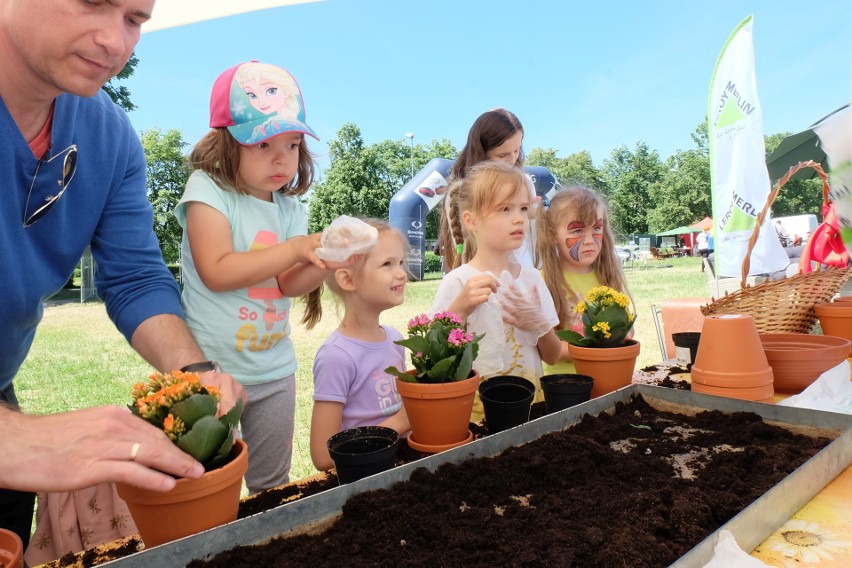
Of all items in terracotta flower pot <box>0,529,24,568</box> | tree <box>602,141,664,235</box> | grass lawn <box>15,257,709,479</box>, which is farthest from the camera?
tree <box>602,141,664,235</box>

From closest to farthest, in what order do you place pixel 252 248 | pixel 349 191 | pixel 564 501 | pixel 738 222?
pixel 564 501 < pixel 252 248 < pixel 738 222 < pixel 349 191

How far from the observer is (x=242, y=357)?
1707 millimetres

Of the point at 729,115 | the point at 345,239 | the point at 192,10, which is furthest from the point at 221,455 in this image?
the point at 729,115

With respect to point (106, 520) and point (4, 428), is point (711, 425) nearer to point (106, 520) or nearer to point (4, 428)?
point (4, 428)

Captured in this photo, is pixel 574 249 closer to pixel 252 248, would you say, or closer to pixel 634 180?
pixel 252 248

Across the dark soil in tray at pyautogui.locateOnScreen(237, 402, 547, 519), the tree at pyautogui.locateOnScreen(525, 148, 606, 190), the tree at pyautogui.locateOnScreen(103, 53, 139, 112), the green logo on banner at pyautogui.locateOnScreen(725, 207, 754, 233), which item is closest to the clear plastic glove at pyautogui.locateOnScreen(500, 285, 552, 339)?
the dark soil in tray at pyautogui.locateOnScreen(237, 402, 547, 519)

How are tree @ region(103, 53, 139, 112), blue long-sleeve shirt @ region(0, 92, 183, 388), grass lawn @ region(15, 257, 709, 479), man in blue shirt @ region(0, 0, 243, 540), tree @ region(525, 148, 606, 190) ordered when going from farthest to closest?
tree @ region(525, 148, 606, 190), tree @ region(103, 53, 139, 112), grass lawn @ region(15, 257, 709, 479), blue long-sleeve shirt @ region(0, 92, 183, 388), man in blue shirt @ region(0, 0, 243, 540)

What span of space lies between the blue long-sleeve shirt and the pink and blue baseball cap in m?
0.28

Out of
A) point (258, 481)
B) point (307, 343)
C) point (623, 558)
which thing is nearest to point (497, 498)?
point (623, 558)

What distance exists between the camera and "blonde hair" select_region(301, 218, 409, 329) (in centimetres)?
166

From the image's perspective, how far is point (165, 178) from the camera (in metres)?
25.7

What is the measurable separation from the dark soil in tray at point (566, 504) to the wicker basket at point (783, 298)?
0.73 metres

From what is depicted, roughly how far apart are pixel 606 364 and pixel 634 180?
4589cm

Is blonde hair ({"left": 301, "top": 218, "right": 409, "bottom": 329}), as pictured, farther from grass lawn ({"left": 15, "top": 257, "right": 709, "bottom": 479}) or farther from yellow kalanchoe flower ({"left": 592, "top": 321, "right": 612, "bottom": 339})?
yellow kalanchoe flower ({"left": 592, "top": 321, "right": 612, "bottom": 339})
